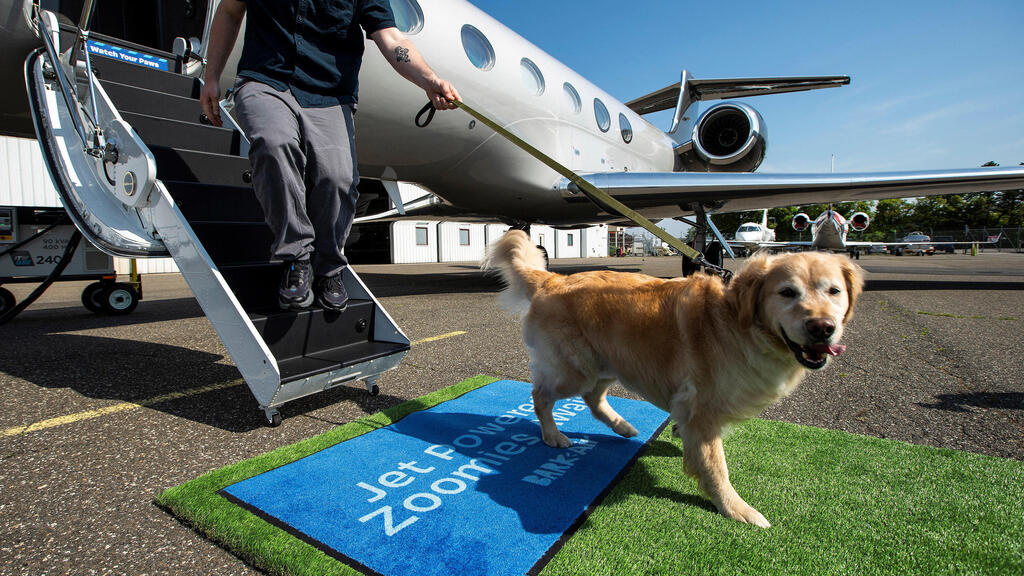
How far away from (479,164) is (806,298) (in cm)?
669

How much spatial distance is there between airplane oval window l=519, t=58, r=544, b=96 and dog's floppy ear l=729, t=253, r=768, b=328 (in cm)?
692

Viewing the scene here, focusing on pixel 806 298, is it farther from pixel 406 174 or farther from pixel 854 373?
pixel 406 174

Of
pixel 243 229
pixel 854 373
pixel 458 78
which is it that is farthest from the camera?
pixel 458 78

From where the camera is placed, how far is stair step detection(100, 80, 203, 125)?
11.8ft

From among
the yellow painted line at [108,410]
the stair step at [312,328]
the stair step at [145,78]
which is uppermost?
the stair step at [145,78]

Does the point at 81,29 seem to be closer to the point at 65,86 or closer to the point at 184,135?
the point at 65,86

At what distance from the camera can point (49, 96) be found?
11.9 feet

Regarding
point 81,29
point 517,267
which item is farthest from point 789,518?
point 81,29

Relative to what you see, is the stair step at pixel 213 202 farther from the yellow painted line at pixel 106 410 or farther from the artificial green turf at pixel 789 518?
the artificial green turf at pixel 789 518

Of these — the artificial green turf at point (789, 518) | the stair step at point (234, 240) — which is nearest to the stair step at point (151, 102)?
the stair step at point (234, 240)

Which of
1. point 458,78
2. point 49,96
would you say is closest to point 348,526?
point 49,96

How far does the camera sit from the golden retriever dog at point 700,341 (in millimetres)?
1650

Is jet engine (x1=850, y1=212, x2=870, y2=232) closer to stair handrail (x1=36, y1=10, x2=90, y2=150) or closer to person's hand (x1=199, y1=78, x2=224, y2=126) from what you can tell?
person's hand (x1=199, y1=78, x2=224, y2=126)

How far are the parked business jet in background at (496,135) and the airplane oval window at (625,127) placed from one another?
60 millimetres
